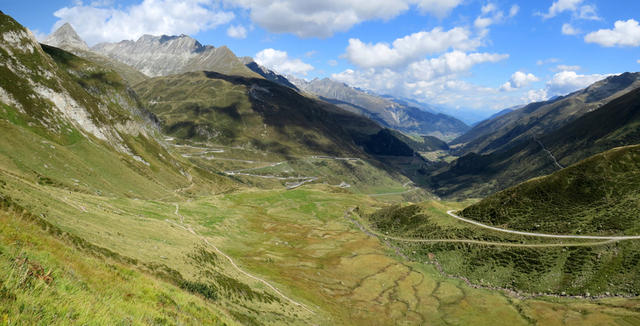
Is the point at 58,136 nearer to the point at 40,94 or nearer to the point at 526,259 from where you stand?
the point at 40,94

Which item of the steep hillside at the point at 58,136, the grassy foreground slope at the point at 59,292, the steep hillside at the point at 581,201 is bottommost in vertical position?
the steep hillside at the point at 581,201

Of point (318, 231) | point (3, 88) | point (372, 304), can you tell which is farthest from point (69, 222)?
point (3, 88)

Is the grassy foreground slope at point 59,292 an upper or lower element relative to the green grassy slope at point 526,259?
upper

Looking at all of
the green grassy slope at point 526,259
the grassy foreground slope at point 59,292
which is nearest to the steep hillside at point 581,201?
the green grassy slope at point 526,259

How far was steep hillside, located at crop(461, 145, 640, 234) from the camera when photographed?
245ft

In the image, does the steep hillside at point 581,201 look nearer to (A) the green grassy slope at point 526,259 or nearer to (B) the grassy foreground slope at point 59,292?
(A) the green grassy slope at point 526,259

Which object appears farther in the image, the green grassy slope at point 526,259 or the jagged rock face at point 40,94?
the jagged rock face at point 40,94

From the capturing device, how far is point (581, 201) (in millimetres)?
83812

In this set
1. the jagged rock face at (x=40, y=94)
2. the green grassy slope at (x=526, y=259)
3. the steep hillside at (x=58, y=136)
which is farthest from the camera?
the jagged rock face at (x=40, y=94)

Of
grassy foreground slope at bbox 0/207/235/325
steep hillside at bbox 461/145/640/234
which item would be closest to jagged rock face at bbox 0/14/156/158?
grassy foreground slope at bbox 0/207/235/325

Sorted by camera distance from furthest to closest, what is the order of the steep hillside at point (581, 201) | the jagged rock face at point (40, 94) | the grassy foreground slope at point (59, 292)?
the jagged rock face at point (40, 94) → the steep hillside at point (581, 201) → the grassy foreground slope at point (59, 292)

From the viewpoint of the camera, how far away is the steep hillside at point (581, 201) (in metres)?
74.6

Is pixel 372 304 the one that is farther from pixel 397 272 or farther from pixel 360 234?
pixel 360 234

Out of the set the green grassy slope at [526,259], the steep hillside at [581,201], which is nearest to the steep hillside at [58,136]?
the green grassy slope at [526,259]
